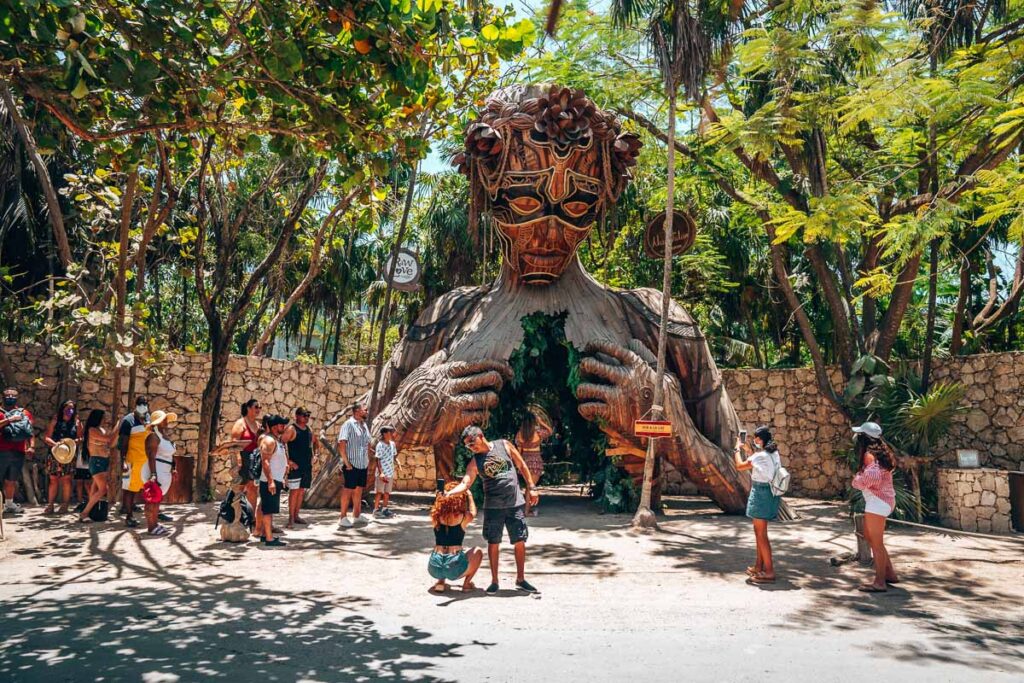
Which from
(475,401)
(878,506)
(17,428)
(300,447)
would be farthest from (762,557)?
(17,428)

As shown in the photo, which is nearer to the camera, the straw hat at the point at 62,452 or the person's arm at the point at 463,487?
the person's arm at the point at 463,487

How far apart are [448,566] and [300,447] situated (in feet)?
12.3

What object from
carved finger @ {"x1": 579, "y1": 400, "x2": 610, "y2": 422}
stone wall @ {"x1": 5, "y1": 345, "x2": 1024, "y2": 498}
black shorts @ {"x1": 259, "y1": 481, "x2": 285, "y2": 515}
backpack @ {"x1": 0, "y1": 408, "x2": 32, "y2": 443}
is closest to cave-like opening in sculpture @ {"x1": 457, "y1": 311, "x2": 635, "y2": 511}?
carved finger @ {"x1": 579, "y1": 400, "x2": 610, "y2": 422}

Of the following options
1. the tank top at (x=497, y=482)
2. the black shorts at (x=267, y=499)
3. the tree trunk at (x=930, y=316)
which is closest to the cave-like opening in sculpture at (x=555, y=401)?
the black shorts at (x=267, y=499)

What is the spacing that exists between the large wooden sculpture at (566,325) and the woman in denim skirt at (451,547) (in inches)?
123

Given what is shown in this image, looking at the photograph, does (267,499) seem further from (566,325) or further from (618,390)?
(566,325)

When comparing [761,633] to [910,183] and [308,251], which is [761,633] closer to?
[910,183]

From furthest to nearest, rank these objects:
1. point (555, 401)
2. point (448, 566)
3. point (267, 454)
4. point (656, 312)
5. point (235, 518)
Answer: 1. point (555, 401)
2. point (656, 312)
3. point (235, 518)
4. point (267, 454)
5. point (448, 566)

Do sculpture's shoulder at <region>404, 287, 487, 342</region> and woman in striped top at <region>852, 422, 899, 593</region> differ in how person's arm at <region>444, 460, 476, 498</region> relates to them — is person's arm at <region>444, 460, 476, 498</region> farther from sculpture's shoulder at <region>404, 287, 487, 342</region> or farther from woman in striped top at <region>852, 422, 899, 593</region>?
sculpture's shoulder at <region>404, 287, 487, 342</region>

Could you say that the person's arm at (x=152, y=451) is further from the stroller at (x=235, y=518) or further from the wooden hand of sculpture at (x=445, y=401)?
the wooden hand of sculpture at (x=445, y=401)

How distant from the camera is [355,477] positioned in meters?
9.75

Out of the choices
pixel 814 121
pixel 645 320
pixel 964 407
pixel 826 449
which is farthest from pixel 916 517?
pixel 814 121

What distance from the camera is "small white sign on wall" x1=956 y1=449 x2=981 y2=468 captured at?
10227mm

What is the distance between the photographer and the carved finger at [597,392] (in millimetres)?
9516
